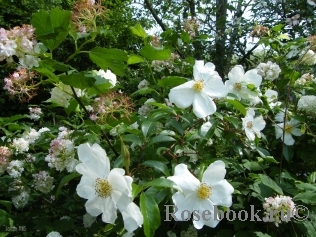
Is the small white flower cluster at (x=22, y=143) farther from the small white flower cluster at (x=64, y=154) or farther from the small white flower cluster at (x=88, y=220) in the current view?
the small white flower cluster at (x=64, y=154)

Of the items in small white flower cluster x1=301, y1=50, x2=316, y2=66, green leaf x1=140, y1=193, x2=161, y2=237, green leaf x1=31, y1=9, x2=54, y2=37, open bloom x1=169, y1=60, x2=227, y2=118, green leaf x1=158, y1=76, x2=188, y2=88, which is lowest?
green leaf x1=140, y1=193, x2=161, y2=237

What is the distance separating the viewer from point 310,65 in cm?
192

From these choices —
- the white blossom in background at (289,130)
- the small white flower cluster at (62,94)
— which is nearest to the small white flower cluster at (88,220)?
the small white flower cluster at (62,94)

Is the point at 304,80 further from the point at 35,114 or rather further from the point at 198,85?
the point at 35,114

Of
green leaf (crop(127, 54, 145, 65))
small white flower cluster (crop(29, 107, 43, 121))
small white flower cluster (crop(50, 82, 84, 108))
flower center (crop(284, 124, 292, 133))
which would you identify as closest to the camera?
small white flower cluster (crop(50, 82, 84, 108))

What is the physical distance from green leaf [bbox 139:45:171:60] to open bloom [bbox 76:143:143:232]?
1.54 ft

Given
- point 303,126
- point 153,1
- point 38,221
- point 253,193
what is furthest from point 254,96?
point 153,1

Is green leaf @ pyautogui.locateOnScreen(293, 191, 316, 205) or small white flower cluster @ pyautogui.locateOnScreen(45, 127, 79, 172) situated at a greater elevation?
small white flower cluster @ pyautogui.locateOnScreen(45, 127, 79, 172)

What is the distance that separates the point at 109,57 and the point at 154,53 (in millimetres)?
292

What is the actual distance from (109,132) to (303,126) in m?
0.74

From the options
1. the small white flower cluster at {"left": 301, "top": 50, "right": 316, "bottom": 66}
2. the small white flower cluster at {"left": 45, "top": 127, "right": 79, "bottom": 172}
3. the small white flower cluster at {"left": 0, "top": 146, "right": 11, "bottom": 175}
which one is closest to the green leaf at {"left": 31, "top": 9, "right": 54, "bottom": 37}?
the small white flower cluster at {"left": 45, "top": 127, "right": 79, "bottom": 172}

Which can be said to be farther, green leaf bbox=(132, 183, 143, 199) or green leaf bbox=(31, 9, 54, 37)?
green leaf bbox=(31, 9, 54, 37)

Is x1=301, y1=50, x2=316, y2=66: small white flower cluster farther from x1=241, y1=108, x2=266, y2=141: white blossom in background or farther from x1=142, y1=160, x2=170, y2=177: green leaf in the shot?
x1=142, y1=160, x2=170, y2=177: green leaf

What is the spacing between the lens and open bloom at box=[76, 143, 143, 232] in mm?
946
